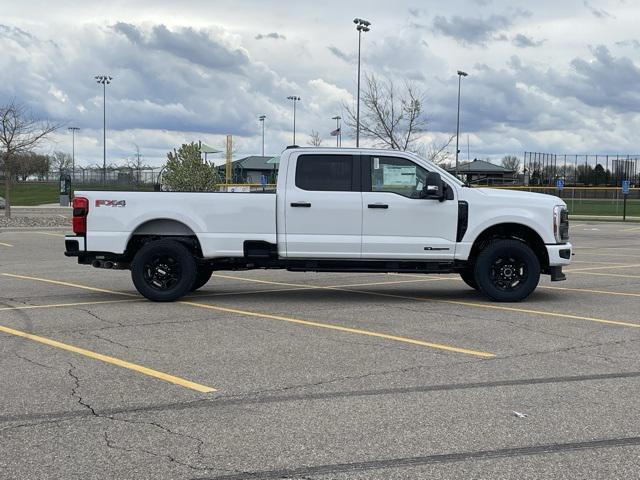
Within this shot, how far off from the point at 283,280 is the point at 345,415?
8.18 metres

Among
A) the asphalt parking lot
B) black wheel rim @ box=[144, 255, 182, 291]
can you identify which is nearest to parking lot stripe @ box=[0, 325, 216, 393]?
the asphalt parking lot

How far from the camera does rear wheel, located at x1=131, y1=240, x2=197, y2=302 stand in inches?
404

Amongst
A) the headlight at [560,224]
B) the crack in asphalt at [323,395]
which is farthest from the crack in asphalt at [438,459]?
the headlight at [560,224]

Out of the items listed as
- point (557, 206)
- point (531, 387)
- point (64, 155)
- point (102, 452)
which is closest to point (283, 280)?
point (557, 206)

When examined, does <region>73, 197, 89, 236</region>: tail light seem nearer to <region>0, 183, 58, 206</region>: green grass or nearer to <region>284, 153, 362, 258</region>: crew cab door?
<region>284, 153, 362, 258</region>: crew cab door

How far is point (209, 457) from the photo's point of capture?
438 centimetres

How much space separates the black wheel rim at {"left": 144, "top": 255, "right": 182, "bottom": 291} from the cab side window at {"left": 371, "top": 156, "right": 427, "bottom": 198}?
9.49ft

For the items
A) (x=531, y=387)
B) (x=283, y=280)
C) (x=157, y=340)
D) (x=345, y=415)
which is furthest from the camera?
(x=283, y=280)

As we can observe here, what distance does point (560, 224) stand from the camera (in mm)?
10477

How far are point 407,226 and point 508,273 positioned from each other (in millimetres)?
1558

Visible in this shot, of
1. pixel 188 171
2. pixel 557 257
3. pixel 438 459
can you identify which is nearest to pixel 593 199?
pixel 188 171

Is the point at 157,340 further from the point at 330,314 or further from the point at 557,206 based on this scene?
the point at 557,206

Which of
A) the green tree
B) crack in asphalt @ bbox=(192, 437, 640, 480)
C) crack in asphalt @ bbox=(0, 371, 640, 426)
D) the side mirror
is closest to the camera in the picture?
crack in asphalt @ bbox=(192, 437, 640, 480)

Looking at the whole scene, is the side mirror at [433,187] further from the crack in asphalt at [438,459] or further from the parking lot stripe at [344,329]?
the crack in asphalt at [438,459]
